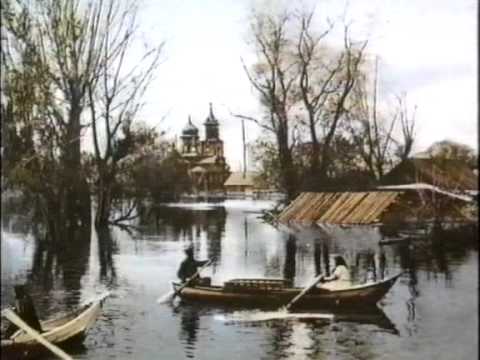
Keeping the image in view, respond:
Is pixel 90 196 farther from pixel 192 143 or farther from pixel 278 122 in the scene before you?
pixel 278 122

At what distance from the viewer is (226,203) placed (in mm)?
1614

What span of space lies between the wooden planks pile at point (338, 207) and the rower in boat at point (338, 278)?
0.08 metres

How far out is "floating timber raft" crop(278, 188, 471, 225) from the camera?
4.57 feet

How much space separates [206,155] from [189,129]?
64 millimetres

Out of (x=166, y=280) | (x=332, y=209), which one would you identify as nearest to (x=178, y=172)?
(x=166, y=280)

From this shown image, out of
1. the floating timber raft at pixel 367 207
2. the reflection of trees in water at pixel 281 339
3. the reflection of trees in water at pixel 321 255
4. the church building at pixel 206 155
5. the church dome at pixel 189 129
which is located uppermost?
the church dome at pixel 189 129

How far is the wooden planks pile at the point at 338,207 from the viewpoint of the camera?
4.87 ft

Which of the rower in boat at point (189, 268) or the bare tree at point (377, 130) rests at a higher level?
the bare tree at point (377, 130)

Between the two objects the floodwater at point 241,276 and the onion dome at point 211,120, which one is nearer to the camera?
the floodwater at point 241,276

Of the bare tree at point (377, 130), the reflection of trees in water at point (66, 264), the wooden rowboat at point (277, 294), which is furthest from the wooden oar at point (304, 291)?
the reflection of trees in water at point (66, 264)

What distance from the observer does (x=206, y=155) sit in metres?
1.67

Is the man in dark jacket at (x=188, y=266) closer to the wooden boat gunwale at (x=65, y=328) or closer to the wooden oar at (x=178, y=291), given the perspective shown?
the wooden oar at (x=178, y=291)

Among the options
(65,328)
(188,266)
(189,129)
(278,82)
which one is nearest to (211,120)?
(189,129)

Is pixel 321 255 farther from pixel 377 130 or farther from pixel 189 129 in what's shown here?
pixel 189 129
